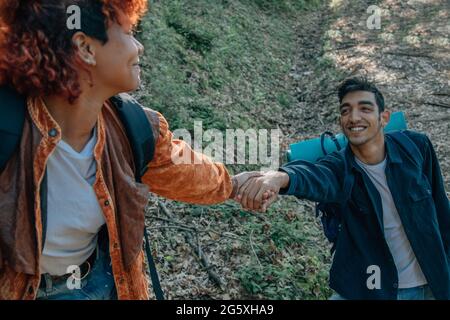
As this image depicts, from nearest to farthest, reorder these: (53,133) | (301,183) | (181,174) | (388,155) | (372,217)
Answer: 1. (53,133)
2. (181,174)
3. (301,183)
4. (372,217)
5. (388,155)

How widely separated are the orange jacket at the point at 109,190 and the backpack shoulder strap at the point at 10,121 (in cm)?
4

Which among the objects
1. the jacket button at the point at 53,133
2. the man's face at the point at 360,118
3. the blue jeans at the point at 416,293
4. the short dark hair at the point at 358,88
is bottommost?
the blue jeans at the point at 416,293

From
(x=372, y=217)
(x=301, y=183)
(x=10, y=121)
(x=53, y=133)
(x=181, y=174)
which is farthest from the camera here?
(x=372, y=217)

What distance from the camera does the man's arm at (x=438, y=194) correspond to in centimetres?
360

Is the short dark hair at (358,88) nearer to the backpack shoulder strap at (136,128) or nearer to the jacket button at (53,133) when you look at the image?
the backpack shoulder strap at (136,128)

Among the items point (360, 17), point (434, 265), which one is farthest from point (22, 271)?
point (360, 17)

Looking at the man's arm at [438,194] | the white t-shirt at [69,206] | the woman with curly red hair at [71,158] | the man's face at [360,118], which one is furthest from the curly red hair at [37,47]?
the man's arm at [438,194]

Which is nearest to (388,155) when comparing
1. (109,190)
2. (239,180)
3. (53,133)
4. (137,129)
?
(239,180)

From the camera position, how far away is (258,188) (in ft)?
11.4

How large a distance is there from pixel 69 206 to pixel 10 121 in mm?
464

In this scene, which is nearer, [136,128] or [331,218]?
[136,128]

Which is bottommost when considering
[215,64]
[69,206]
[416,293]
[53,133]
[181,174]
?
[416,293]

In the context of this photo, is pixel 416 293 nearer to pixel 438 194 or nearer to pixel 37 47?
pixel 438 194
